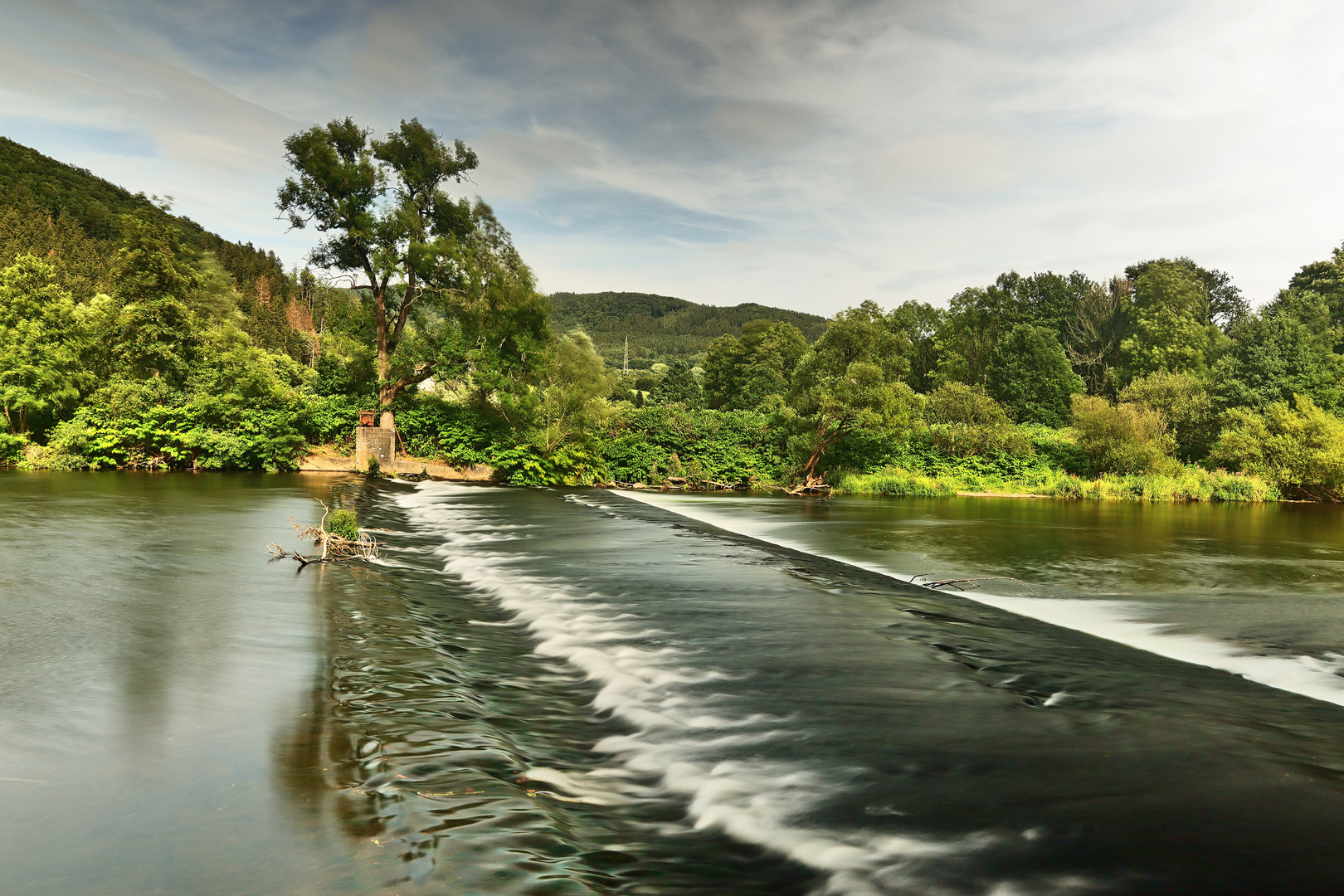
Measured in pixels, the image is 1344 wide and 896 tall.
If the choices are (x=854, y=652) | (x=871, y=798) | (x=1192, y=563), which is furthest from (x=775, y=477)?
(x=871, y=798)

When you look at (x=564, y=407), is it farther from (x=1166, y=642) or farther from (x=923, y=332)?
(x=923, y=332)

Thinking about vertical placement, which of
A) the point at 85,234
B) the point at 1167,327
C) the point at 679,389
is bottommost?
the point at 679,389

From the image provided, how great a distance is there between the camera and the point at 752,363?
6912 cm

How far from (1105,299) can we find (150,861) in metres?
75.9

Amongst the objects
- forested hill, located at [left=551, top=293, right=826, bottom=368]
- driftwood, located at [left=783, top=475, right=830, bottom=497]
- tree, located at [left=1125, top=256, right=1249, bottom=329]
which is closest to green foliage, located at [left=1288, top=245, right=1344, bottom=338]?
tree, located at [left=1125, top=256, right=1249, bottom=329]

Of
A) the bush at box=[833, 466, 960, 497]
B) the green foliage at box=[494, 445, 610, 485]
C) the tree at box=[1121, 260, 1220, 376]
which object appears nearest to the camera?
the green foliage at box=[494, 445, 610, 485]

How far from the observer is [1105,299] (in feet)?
216

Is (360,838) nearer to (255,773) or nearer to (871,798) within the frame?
(255,773)

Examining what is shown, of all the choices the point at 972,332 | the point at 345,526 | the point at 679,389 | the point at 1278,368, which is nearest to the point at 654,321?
the point at 679,389

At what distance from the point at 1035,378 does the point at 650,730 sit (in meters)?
60.3

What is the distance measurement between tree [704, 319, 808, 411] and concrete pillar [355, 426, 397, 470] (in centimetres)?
3867

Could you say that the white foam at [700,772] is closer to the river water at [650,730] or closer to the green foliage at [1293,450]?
the river water at [650,730]

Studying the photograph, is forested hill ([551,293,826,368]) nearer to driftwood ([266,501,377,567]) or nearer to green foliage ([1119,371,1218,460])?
green foliage ([1119,371,1218,460])

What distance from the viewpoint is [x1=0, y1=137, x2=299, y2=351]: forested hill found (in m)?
52.2
